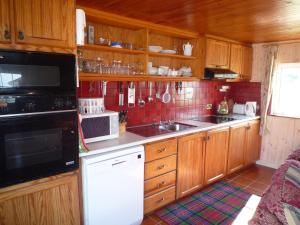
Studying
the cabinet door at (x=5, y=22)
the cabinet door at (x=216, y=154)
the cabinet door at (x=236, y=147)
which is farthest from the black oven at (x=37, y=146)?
the cabinet door at (x=236, y=147)

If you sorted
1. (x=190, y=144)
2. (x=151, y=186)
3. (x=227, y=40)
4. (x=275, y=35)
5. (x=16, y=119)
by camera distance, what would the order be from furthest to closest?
(x=227, y=40)
(x=275, y=35)
(x=190, y=144)
(x=151, y=186)
(x=16, y=119)

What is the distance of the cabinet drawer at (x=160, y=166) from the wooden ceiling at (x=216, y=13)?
4.85 ft

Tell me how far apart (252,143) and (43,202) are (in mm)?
3273

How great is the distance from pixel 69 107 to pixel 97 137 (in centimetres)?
56

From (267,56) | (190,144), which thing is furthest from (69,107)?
(267,56)

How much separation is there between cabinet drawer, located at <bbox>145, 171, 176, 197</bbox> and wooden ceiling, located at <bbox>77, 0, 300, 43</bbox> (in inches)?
65.7

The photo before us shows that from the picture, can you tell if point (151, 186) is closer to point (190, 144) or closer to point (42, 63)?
point (190, 144)

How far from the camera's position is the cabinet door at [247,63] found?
3756mm

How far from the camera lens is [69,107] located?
1602mm

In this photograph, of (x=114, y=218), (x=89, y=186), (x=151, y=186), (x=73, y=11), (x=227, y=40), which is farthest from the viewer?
(x=227, y=40)

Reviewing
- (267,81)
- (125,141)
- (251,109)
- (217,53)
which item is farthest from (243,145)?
(125,141)

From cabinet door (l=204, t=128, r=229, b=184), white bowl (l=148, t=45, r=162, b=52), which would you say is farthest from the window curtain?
white bowl (l=148, t=45, r=162, b=52)

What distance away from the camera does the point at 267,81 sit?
3.64 m

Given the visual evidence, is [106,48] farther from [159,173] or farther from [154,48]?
[159,173]
